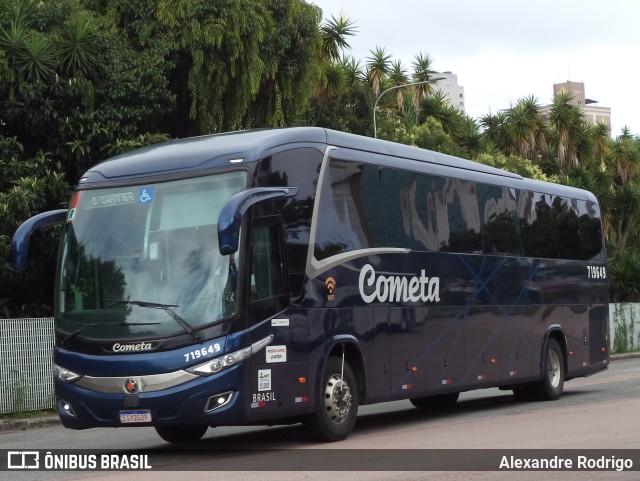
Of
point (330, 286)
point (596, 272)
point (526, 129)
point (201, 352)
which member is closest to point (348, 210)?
point (330, 286)

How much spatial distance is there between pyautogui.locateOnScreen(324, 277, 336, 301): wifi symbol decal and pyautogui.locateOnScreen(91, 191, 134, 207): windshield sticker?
2481 mm

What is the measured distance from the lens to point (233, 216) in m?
11.3

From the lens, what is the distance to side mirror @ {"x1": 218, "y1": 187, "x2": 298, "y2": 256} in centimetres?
1112

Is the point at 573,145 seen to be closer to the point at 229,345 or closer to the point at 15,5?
the point at 15,5

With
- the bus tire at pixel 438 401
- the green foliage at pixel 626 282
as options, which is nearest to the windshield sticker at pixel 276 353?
the bus tire at pixel 438 401

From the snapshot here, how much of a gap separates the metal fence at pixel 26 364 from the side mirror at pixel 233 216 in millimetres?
8870

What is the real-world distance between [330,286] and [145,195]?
8.09ft

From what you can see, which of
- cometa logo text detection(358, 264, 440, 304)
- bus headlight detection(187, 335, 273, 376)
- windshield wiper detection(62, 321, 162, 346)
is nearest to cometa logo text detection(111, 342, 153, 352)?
windshield wiper detection(62, 321, 162, 346)

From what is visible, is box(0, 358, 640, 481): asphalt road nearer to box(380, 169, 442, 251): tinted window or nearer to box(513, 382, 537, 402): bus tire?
box(513, 382, 537, 402): bus tire

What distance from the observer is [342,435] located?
1362 centimetres

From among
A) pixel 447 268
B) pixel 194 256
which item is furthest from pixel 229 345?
pixel 447 268

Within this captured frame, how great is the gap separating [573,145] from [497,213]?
39.1 meters

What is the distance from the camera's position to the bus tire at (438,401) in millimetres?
19344

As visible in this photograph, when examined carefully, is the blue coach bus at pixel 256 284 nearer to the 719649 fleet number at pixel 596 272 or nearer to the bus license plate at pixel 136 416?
Answer: the bus license plate at pixel 136 416
